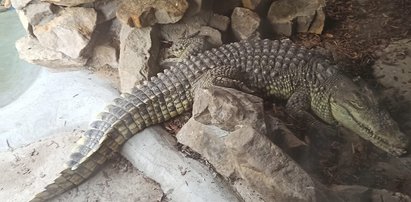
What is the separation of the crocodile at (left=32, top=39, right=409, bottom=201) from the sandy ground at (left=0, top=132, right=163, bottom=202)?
86 millimetres

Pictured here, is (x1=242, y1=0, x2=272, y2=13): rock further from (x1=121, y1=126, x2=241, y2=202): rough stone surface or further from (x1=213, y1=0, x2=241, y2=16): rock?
(x1=121, y1=126, x2=241, y2=202): rough stone surface

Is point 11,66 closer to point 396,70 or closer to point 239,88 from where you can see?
point 239,88

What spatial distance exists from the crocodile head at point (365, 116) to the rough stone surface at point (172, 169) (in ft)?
2.82

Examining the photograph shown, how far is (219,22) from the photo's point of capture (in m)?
3.37

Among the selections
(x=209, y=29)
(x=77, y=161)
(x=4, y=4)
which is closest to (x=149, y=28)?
(x=209, y=29)

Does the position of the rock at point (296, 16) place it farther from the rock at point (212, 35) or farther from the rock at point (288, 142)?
the rock at point (288, 142)

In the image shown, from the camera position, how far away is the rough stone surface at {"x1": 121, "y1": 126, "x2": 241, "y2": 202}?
7.92 feet

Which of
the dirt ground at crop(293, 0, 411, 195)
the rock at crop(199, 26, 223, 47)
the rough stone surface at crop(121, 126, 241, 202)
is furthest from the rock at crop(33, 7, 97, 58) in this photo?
the dirt ground at crop(293, 0, 411, 195)

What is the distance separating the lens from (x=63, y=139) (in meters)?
3.10

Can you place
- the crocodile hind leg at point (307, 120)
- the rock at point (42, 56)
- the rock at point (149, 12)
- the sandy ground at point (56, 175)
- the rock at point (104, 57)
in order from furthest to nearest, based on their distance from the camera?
the rock at point (42, 56), the rock at point (104, 57), the rock at point (149, 12), the sandy ground at point (56, 175), the crocodile hind leg at point (307, 120)

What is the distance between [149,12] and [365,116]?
165cm

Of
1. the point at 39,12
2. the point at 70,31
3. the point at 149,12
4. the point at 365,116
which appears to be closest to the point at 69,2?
the point at 70,31

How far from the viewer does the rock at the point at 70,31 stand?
11.2ft

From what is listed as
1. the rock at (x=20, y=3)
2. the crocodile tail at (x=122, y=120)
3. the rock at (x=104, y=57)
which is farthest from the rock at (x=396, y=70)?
the rock at (x=20, y=3)
